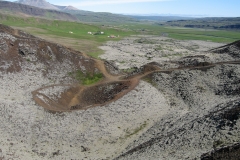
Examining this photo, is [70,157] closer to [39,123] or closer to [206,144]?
[39,123]

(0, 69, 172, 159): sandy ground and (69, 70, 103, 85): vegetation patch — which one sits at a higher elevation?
(69, 70, 103, 85): vegetation patch

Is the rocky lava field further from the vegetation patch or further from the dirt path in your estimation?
the vegetation patch

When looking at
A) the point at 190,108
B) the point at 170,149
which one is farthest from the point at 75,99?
the point at 170,149

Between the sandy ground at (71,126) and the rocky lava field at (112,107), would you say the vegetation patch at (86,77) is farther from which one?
the sandy ground at (71,126)

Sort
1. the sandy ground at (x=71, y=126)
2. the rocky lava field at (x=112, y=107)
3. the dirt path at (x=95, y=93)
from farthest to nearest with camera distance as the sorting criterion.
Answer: the dirt path at (x=95, y=93)
the sandy ground at (x=71, y=126)
the rocky lava field at (x=112, y=107)

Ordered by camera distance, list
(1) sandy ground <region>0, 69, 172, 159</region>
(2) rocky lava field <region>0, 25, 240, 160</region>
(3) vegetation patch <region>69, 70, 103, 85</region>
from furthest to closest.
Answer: (3) vegetation patch <region>69, 70, 103, 85</region>, (1) sandy ground <region>0, 69, 172, 159</region>, (2) rocky lava field <region>0, 25, 240, 160</region>

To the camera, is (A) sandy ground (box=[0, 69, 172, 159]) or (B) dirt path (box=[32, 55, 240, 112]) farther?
(B) dirt path (box=[32, 55, 240, 112])

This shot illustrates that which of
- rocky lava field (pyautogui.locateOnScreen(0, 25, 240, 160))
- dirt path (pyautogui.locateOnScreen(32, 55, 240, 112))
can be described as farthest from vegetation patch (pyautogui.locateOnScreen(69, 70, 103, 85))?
dirt path (pyautogui.locateOnScreen(32, 55, 240, 112))

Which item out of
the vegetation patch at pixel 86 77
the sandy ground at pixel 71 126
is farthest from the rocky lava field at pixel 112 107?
the vegetation patch at pixel 86 77

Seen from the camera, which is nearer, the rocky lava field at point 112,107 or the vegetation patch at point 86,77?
the rocky lava field at point 112,107
